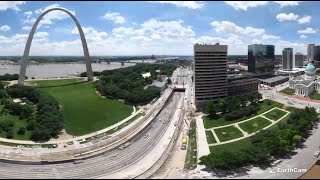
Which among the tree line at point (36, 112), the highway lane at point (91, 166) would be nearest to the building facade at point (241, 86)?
the highway lane at point (91, 166)

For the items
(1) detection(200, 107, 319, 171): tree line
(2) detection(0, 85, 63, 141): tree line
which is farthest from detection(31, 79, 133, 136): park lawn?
(1) detection(200, 107, 319, 171): tree line

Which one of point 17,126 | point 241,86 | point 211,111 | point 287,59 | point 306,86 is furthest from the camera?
point 287,59

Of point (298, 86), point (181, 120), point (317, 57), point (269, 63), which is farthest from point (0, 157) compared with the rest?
point (317, 57)

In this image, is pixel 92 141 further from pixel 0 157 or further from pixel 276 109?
pixel 276 109

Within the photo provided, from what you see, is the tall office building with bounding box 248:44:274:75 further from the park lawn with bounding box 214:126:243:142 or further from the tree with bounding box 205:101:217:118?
the park lawn with bounding box 214:126:243:142

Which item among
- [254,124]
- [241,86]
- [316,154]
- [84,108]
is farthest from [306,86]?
[84,108]

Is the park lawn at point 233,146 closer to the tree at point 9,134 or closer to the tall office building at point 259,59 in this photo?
the tree at point 9,134

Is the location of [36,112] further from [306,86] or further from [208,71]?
[306,86]
